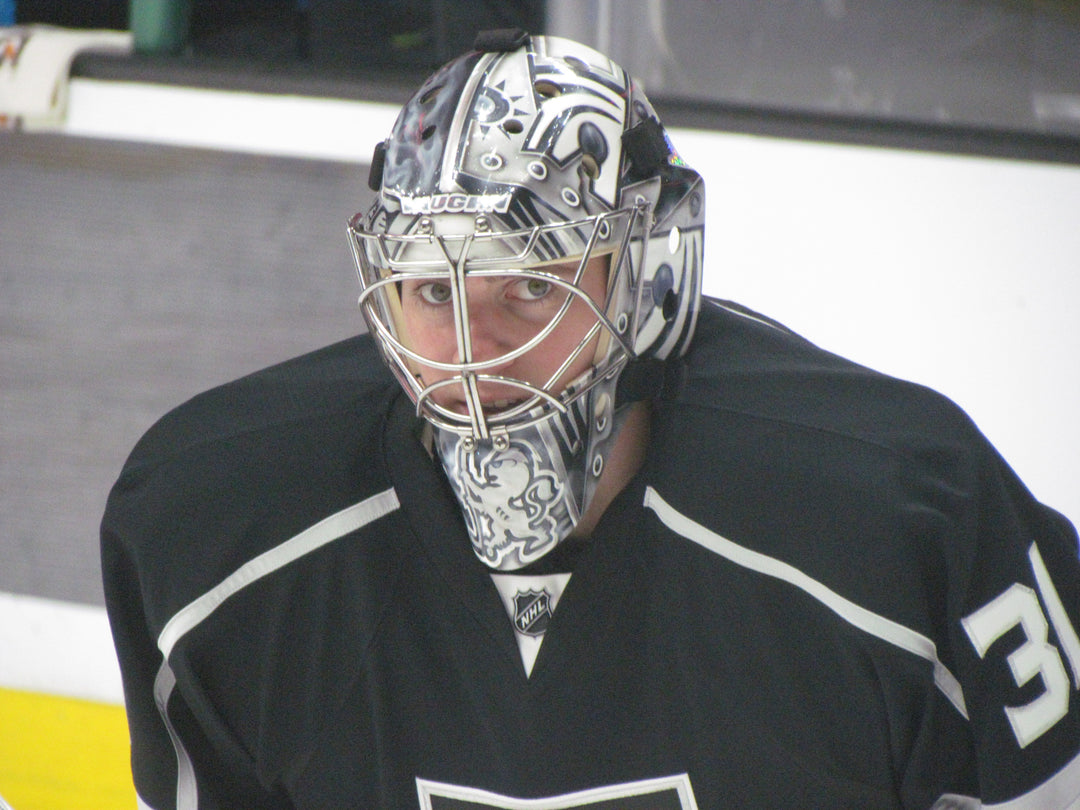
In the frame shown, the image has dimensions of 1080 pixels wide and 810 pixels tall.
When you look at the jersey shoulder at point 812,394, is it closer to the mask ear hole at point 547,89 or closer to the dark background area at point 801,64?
the mask ear hole at point 547,89

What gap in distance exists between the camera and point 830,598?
1.04 m

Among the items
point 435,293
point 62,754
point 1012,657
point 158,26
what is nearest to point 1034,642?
point 1012,657

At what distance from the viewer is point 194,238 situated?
94.5 inches

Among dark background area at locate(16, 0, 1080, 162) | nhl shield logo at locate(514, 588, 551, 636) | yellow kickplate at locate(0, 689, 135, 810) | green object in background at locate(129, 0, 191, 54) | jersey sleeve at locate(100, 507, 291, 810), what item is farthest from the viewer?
green object in background at locate(129, 0, 191, 54)

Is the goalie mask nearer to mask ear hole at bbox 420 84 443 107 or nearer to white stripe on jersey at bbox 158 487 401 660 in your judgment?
mask ear hole at bbox 420 84 443 107

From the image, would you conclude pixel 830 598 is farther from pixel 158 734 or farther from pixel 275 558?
pixel 158 734

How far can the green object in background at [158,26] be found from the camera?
7.72 feet

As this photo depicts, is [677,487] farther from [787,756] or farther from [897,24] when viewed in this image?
[897,24]

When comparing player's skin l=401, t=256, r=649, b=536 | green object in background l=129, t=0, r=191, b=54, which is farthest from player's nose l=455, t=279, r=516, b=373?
green object in background l=129, t=0, r=191, b=54

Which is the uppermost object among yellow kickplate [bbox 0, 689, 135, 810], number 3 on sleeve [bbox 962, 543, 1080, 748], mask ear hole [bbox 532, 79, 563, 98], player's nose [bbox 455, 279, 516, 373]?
mask ear hole [bbox 532, 79, 563, 98]

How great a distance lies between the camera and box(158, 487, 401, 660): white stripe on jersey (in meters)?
1.19

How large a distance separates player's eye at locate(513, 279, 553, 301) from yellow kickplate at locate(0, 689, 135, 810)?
112 cm

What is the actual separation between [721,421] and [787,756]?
27cm

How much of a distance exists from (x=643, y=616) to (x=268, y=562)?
0.33 m
